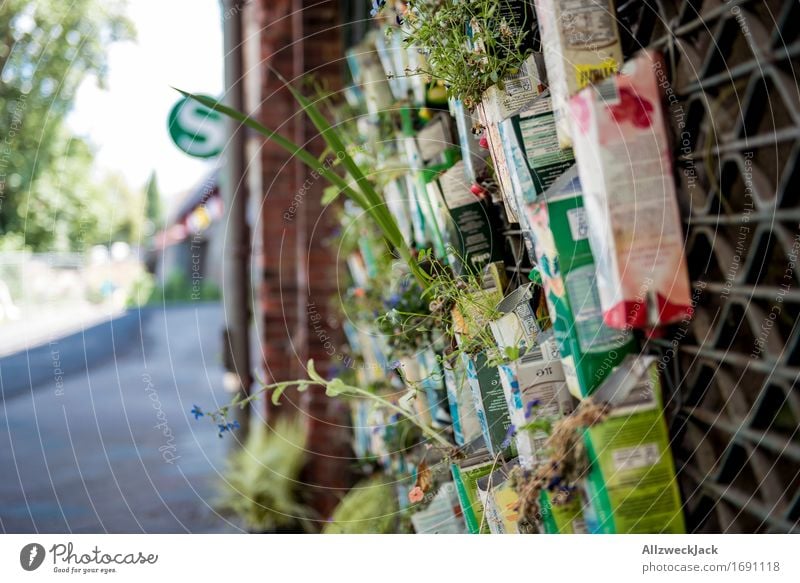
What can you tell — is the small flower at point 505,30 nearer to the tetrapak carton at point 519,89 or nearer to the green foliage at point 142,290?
the tetrapak carton at point 519,89

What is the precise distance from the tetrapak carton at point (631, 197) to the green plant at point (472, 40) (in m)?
0.16

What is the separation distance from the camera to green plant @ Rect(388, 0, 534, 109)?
856 mm

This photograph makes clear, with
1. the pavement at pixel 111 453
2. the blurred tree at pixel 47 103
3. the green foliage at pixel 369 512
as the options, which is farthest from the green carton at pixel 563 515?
the blurred tree at pixel 47 103

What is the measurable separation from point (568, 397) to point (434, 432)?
0.97 ft

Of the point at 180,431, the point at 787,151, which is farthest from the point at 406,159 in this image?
the point at 180,431

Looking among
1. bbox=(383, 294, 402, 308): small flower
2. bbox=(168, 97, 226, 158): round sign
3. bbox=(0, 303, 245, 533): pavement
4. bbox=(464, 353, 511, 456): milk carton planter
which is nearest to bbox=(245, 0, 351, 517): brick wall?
bbox=(0, 303, 245, 533): pavement

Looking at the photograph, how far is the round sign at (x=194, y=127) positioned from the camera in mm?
1632

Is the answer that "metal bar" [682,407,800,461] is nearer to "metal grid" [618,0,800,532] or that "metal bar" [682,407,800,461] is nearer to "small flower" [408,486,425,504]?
"metal grid" [618,0,800,532]

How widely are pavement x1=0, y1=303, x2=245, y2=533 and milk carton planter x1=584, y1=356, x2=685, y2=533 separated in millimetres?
695

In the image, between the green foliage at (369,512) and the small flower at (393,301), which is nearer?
the small flower at (393,301)

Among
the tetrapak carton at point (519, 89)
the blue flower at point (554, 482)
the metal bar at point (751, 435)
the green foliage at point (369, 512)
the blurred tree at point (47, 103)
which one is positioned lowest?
the green foliage at point (369, 512)

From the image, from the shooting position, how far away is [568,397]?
0.83 meters

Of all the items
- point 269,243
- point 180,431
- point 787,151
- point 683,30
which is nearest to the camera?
point 787,151
